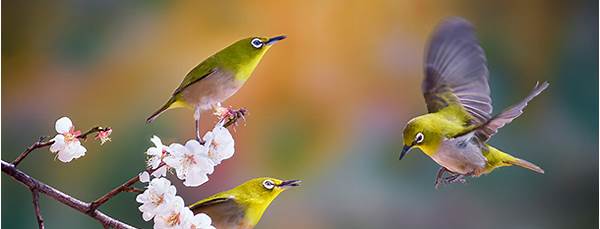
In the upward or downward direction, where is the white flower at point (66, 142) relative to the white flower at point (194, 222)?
upward

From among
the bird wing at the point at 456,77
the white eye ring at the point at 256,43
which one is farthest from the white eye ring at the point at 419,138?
the white eye ring at the point at 256,43

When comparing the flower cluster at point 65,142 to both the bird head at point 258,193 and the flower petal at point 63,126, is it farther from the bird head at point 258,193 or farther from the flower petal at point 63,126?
the bird head at point 258,193

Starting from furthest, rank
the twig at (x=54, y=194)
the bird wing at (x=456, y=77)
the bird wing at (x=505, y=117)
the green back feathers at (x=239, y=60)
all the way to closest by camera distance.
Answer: the bird wing at (x=456, y=77) → the green back feathers at (x=239, y=60) → the bird wing at (x=505, y=117) → the twig at (x=54, y=194)

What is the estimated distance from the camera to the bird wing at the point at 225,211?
30.9 inches

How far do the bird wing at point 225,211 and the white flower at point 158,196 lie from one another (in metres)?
0.20

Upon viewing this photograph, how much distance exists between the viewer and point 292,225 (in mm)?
1269

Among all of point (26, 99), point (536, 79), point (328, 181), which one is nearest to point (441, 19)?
point (536, 79)

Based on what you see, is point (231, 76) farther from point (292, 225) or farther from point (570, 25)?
point (570, 25)

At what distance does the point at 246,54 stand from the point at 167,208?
31 centimetres

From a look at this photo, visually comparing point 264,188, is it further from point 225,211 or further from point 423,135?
point 423,135

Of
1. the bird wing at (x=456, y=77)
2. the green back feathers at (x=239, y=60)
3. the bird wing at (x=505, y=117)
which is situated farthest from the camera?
the bird wing at (x=456, y=77)

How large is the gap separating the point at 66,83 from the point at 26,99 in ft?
0.23

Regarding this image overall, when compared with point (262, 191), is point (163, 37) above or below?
above

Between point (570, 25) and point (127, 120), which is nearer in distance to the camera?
point (127, 120)
